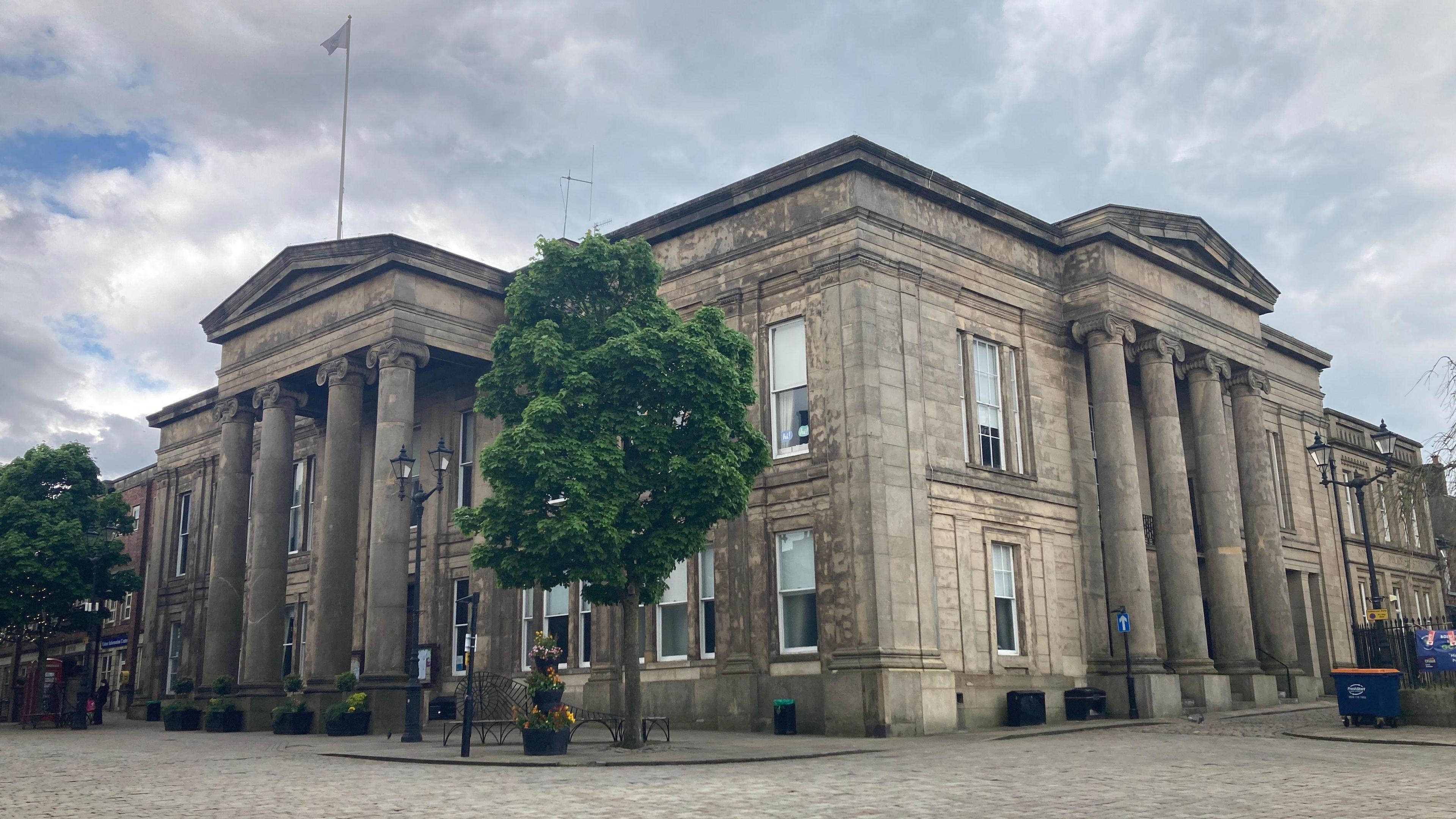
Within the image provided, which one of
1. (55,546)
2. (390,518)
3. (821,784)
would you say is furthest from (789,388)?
(55,546)

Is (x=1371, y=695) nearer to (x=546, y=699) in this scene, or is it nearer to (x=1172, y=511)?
(x=1172, y=511)

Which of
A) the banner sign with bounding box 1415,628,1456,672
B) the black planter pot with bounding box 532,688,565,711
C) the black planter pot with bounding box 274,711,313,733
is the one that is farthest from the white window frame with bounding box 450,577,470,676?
the banner sign with bounding box 1415,628,1456,672

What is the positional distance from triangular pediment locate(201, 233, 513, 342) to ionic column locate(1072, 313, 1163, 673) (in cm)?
1591

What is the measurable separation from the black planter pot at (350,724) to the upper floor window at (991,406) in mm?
15329

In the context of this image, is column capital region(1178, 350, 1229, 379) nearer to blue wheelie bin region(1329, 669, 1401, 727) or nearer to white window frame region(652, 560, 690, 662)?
blue wheelie bin region(1329, 669, 1401, 727)

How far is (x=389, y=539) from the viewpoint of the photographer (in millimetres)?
29688

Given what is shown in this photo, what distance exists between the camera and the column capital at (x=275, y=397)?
114 feet

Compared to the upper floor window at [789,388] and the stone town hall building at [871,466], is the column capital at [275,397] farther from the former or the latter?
the upper floor window at [789,388]

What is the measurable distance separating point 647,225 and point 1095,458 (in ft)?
43.2

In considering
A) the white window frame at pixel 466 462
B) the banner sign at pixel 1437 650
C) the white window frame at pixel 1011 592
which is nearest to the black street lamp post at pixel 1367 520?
the banner sign at pixel 1437 650

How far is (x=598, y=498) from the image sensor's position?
21.2 metres

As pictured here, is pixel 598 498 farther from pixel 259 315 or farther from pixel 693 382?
pixel 259 315

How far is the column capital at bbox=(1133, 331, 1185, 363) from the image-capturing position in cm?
3194

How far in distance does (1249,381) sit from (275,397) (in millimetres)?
28128
